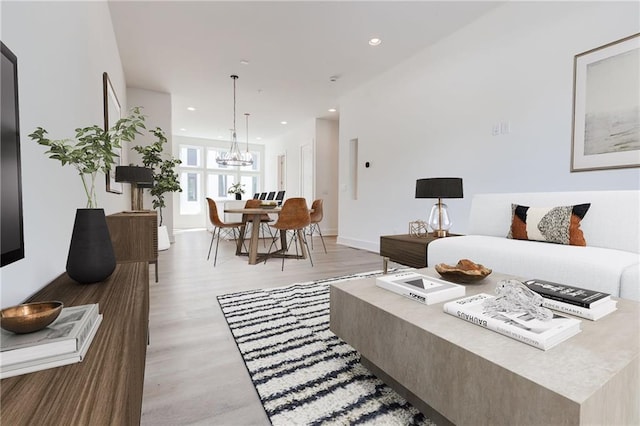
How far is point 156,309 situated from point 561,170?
3580 mm

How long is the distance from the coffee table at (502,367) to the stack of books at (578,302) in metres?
0.03

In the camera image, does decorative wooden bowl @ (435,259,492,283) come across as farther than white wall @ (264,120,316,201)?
No

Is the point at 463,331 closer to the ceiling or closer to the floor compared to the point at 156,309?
closer to the ceiling

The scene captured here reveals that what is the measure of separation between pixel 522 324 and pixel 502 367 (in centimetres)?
25

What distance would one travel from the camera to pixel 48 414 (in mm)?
495

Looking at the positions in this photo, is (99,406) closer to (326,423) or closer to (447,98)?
(326,423)

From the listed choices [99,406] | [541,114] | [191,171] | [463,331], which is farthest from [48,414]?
[191,171]

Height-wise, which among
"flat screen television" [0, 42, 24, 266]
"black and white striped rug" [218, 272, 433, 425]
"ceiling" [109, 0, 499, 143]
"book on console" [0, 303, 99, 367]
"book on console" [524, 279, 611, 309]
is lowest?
"black and white striped rug" [218, 272, 433, 425]

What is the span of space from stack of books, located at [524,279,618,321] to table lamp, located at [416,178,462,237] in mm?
1526

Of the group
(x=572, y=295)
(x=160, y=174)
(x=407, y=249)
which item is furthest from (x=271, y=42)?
(x=572, y=295)

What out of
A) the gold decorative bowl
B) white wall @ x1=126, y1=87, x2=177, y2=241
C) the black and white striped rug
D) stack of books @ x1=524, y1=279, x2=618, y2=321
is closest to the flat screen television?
the gold decorative bowl

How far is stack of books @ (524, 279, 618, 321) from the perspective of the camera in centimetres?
104

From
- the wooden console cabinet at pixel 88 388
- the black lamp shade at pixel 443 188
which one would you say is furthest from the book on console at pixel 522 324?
the black lamp shade at pixel 443 188

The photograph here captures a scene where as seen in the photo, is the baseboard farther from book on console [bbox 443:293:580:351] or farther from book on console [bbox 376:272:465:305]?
book on console [bbox 443:293:580:351]
